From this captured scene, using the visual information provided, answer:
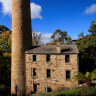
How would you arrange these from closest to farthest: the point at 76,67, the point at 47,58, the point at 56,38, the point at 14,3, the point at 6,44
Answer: the point at 76,67
the point at 47,58
the point at 14,3
the point at 6,44
the point at 56,38

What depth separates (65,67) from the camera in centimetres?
1481

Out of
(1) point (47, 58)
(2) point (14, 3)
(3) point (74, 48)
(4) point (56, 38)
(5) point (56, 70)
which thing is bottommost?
Answer: (5) point (56, 70)

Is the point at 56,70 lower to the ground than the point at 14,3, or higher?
lower

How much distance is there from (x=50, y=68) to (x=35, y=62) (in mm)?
2964

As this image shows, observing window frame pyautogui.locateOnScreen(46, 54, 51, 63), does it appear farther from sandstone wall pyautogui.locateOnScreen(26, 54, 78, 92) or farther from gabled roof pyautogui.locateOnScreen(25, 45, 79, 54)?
gabled roof pyautogui.locateOnScreen(25, 45, 79, 54)

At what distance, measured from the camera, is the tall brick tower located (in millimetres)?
16062

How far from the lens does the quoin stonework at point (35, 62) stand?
14.8 metres

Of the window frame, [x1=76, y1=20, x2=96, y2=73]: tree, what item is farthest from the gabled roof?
[x1=76, y1=20, x2=96, y2=73]: tree

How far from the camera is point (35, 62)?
15.8 m

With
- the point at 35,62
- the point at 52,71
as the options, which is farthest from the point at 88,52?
the point at 35,62

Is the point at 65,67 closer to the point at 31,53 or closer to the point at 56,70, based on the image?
the point at 56,70

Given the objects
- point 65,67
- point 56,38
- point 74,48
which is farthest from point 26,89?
point 56,38

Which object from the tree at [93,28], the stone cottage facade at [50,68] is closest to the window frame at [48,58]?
the stone cottage facade at [50,68]

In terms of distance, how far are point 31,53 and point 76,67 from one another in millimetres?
8312
